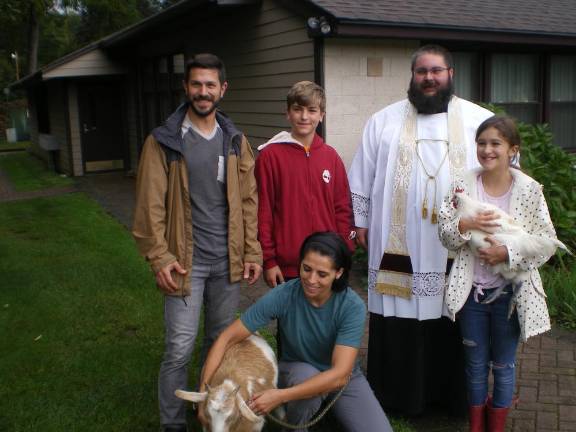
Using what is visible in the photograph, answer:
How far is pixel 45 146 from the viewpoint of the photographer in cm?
1730

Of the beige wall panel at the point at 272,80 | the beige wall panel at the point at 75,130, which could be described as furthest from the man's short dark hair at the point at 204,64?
the beige wall panel at the point at 75,130

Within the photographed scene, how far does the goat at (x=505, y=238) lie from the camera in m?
3.05

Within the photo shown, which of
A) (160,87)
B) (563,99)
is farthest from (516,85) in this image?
(160,87)

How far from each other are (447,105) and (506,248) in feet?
3.08

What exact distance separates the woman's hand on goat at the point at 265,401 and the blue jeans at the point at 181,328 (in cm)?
56

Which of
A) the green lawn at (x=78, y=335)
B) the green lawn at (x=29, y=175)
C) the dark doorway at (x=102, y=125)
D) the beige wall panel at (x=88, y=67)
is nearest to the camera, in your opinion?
the green lawn at (x=78, y=335)

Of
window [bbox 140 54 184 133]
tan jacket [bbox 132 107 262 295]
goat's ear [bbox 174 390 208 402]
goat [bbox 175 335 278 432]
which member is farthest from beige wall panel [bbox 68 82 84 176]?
goat's ear [bbox 174 390 208 402]

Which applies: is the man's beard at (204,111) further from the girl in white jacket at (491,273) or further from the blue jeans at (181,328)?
the girl in white jacket at (491,273)

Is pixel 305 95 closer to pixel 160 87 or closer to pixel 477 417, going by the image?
pixel 477 417

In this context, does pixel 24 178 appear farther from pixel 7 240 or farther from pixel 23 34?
pixel 23 34

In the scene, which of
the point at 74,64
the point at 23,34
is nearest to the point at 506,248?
the point at 74,64

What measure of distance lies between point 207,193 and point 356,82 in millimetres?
4518

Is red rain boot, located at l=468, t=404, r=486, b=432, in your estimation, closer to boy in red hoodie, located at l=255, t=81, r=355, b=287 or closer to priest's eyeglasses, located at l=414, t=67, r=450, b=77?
boy in red hoodie, located at l=255, t=81, r=355, b=287

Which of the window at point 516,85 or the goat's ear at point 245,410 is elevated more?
the window at point 516,85
